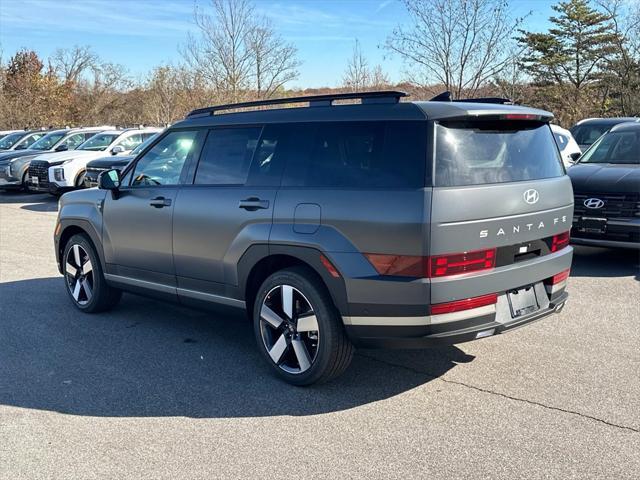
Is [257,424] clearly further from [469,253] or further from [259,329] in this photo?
[469,253]

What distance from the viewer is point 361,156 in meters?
3.99

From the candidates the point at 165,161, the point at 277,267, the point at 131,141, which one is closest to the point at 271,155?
the point at 277,267

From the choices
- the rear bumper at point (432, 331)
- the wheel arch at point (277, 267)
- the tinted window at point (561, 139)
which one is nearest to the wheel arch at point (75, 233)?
the wheel arch at point (277, 267)

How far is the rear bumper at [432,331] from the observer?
375cm

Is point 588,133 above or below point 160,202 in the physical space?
above

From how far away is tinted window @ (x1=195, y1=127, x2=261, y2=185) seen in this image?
15.4ft

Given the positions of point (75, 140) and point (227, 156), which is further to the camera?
point (75, 140)

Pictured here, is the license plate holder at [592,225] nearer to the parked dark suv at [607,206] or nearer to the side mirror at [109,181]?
the parked dark suv at [607,206]

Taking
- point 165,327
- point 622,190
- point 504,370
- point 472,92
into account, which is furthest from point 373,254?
point 472,92

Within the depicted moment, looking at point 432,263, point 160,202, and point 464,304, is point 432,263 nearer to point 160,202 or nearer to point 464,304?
point 464,304

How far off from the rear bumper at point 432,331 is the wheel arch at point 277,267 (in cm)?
20

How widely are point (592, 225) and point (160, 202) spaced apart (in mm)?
5109

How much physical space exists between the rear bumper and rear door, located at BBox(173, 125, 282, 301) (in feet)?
3.17

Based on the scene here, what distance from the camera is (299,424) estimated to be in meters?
→ 3.79
